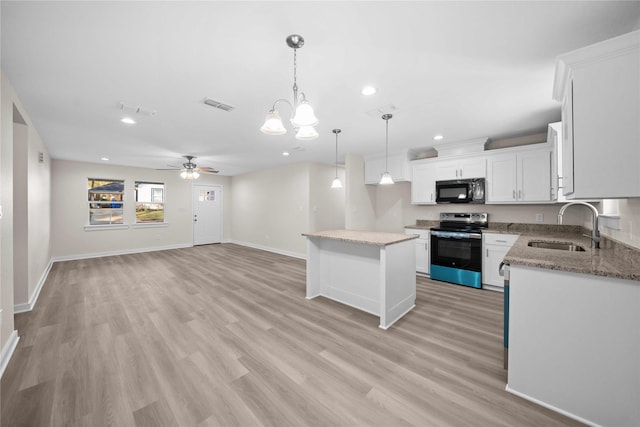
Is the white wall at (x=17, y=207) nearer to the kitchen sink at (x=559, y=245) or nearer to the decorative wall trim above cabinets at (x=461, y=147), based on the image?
the kitchen sink at (x=559, y=245)

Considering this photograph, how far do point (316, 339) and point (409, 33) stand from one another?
267cm

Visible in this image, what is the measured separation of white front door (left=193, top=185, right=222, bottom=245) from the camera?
8117 millimetres

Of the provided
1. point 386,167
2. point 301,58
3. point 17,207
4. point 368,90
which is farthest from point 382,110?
point 17,207

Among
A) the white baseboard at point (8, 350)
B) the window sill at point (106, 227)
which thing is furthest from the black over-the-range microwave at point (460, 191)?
the window sill at point (106, 227)

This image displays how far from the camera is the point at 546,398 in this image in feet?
5.27

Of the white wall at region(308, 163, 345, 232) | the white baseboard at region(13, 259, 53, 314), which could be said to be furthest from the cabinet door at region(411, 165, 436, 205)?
the white baseboard at region(13, 259, 53, 314)

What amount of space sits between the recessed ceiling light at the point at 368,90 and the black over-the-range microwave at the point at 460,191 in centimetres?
273

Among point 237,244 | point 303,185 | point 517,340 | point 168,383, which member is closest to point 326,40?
point 517,340

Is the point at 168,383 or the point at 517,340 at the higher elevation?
the point at 517,340

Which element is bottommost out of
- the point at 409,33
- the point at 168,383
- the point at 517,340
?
the point at 168,383

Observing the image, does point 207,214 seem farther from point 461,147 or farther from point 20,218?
point 461,147

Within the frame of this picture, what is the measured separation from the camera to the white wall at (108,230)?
5918mm

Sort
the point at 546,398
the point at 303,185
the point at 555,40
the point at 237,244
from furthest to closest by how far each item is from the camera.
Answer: the point at 237,244 < the point at 303,185 < the point at 555,40 < the point at 546,398

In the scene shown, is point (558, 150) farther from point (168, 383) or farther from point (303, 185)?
point (303, 185)
